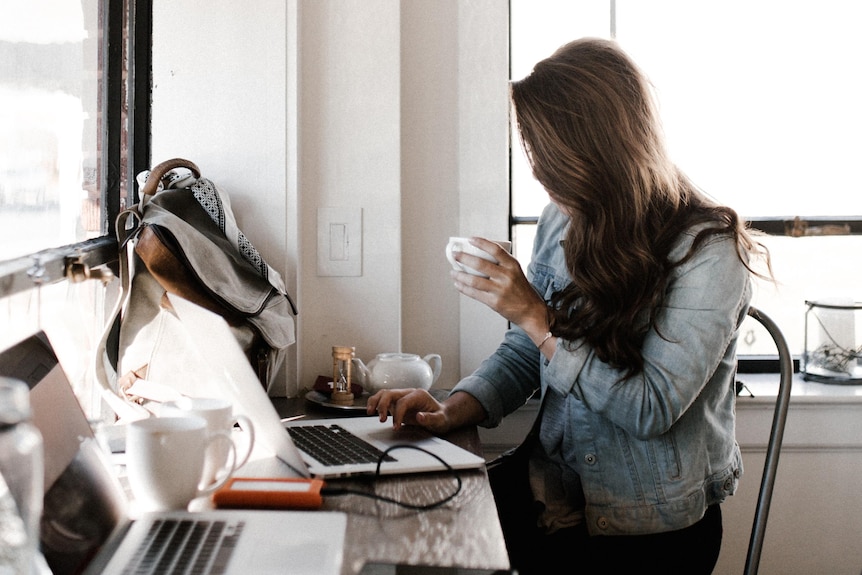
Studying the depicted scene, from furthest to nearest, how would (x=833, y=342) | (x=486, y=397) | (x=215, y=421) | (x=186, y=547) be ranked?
(x=833, y=342)
(x=486, y=397)
(x=215, y=421)
(x=186, y=547)

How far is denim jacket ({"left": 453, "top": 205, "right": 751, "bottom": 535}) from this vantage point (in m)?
1.40

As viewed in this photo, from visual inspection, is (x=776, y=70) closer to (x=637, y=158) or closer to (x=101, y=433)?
(x=637, y=158)

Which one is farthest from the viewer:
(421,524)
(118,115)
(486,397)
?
(118,115)

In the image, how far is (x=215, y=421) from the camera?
1.12 m

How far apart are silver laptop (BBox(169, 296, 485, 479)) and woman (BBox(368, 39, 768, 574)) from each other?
82mm

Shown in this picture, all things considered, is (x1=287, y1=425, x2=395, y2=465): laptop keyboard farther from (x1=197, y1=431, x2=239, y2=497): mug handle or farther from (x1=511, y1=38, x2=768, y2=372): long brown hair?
(x1=511, y1=38, x2=768, y2=372): long brown hair

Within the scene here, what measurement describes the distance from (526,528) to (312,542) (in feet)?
2.34

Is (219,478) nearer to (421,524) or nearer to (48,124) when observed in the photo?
(421,524)

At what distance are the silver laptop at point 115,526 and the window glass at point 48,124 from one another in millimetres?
346

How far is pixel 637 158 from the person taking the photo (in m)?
1.49

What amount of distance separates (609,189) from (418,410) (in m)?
0.50

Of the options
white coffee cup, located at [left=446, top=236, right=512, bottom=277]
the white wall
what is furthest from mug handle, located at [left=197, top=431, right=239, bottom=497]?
the white wall

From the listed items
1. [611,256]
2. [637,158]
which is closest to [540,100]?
[637,158]

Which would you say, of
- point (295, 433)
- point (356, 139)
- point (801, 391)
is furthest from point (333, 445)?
point (801, 391)
